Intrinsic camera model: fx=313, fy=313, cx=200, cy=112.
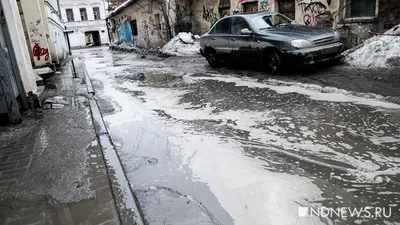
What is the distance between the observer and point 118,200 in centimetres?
309

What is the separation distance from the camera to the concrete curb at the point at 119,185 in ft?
9.25

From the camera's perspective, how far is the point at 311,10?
12.2m

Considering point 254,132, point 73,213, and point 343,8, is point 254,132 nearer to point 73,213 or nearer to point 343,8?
point 73,213

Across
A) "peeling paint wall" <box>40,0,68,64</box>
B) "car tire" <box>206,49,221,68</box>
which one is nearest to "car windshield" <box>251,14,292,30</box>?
"car tire" <box>206,49,221,68</box>

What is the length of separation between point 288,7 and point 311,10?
167 cm

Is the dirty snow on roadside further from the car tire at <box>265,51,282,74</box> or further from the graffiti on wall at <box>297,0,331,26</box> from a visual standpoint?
the graffiti on wall at <box>297,0,331,26</box>

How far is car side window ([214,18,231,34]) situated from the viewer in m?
10.4

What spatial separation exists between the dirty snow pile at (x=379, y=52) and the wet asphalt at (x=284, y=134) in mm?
619

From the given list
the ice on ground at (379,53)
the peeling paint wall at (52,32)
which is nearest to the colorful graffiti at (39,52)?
the peeling paint wall at (52,32)

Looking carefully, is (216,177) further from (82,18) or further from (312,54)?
(82,18)

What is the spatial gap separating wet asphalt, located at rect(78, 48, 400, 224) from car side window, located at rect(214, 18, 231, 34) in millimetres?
2755

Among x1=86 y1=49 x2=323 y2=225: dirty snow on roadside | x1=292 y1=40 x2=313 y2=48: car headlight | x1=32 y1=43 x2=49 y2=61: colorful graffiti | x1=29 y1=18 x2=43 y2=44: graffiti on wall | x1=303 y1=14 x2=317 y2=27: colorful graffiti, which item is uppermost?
x1=29 y1=18 x2=43 y2=44: graffiti on wall

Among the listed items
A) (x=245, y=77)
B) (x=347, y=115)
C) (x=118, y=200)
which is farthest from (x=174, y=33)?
(x=118, y=200)

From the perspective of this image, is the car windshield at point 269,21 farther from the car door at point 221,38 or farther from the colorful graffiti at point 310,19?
the colorful graffiti at point 310,19
